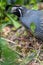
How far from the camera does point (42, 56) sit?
→ 99.0 inches

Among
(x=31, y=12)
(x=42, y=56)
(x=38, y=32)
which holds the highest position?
(x=31, y=12)

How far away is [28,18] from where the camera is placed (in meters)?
2.84

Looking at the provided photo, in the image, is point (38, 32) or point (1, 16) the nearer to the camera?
point (38, 32)

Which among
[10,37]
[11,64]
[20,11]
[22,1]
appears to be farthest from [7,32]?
[11,64]

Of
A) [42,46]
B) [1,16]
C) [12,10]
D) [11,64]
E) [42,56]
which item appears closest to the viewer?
[11,64]

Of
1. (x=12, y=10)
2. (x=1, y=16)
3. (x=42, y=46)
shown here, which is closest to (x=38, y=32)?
(x=42, y=46)

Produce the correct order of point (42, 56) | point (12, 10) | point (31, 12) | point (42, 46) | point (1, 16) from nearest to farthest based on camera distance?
point (42, 56) → point (42, 46) → point (31, 12) → point (12, 10) → point (1, 16)

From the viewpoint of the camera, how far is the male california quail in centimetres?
267

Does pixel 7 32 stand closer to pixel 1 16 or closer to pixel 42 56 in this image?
pixel 1 16

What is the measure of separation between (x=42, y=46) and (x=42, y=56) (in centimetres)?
20

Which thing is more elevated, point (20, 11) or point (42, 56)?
point (20, 11)

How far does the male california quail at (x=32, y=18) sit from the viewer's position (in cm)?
267

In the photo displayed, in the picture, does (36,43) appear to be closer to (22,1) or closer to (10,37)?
(10,37)

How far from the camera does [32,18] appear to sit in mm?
2791
